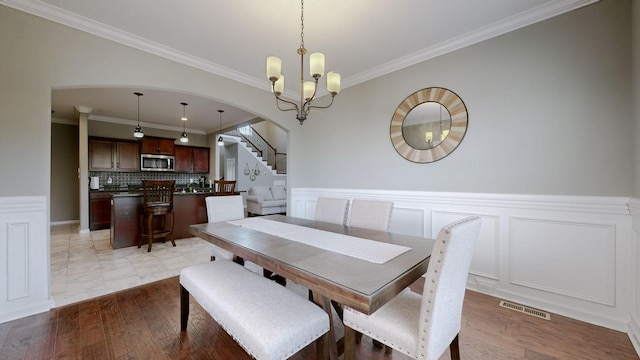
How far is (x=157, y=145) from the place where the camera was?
684cm

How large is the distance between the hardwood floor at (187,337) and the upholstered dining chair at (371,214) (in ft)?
3.08

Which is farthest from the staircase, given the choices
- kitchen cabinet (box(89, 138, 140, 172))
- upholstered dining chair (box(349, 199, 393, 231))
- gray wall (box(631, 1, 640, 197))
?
gray wall (box(631, 1, 640, 197))

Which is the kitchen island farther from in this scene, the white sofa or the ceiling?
the ceiling

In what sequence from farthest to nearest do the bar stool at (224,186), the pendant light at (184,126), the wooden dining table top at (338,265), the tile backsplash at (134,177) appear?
the tile backsplash at (134,177)
the pendant light at (184,126)
the bar stool at (224,186)
the wooden dining table top at (338,265)

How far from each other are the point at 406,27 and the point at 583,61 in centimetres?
150

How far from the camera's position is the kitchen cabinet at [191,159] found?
24.1 feet

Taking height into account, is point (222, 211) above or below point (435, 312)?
above

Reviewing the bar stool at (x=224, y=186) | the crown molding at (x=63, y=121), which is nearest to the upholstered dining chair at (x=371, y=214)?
the bar stool at (x=224, y=186)

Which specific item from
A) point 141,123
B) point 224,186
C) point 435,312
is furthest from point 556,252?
point 141,123

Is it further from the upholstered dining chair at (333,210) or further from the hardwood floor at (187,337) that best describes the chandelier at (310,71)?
the hardwood floor at (187,337)

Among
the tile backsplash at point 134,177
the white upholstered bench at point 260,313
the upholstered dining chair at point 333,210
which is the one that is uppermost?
the tile backsplash at point 134,177

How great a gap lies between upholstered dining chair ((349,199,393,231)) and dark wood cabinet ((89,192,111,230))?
6195 millimetres

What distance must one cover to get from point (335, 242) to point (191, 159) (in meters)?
7.27

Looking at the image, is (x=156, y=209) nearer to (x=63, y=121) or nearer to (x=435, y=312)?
(x=435, y=312)
